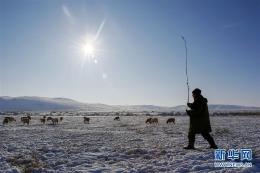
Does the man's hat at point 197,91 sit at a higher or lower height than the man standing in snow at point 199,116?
higher

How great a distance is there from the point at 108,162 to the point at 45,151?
10.6 feet

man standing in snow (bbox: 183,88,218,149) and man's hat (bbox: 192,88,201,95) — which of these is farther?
man's hat (bbox: 192,88,201,95)

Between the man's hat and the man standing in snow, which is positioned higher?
the man's hat

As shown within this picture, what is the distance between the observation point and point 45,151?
8539 millimetres

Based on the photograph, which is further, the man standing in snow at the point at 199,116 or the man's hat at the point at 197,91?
the man's hat at the point at 197,91

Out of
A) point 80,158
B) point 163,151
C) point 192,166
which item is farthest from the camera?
point 163,151

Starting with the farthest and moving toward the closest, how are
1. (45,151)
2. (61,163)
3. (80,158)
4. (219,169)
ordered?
1. (45,151)
2. (80,158)
3. (61,163)
4. (219,169)

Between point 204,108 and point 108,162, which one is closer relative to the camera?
point 108,162

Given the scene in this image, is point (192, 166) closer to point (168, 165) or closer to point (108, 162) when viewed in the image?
point (168, 165)

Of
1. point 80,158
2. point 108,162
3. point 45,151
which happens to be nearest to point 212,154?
point 108,162

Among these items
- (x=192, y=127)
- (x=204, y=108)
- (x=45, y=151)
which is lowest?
(x=45, y=151)

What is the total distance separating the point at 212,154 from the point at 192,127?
120 centimetres

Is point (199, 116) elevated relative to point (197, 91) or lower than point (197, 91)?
lower

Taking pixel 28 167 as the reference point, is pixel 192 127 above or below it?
above
